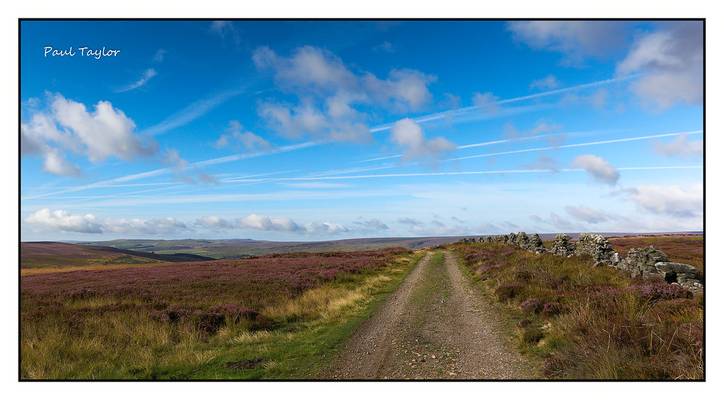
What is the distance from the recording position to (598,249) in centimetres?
2184

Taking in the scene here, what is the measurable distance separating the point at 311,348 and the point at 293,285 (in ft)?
43.5

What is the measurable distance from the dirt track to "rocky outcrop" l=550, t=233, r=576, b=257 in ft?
52.4

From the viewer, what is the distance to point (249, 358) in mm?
9695

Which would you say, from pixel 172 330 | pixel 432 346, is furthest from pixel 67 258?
pixel 432 346

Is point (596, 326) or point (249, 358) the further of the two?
point (249, 358)

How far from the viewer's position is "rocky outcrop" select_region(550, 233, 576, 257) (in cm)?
2909

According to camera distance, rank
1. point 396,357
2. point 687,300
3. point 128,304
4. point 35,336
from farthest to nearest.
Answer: point 128,304, point 35,336, point 687,300, point 396,357

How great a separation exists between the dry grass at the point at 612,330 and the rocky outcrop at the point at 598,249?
603cm

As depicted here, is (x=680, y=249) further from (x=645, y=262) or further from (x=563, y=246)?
(x=645, y=262)

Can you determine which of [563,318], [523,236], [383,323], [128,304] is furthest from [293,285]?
[523,236]

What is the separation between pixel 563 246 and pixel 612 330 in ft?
82.3

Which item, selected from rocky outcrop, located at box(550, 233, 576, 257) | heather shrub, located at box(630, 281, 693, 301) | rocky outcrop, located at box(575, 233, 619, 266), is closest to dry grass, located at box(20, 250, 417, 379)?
heather shrub, located at box(630, 281, 693, 301)

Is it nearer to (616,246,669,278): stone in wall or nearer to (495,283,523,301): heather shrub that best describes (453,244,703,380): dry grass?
(495,283,523,301): heather shrub

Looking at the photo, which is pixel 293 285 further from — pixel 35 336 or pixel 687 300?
pixel 687 300
